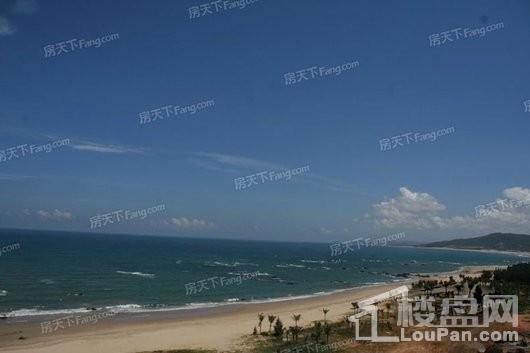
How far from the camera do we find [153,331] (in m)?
40.2

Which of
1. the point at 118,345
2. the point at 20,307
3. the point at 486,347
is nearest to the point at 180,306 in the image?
the point at 20,307

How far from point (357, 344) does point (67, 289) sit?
45757 millimetres

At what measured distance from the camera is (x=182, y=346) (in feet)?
112

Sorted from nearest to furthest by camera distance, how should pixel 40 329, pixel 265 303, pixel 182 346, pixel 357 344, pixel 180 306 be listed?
pixel 357 344 → pixel 182 346 → pixel 40 329 → pixel 180 306 → pixel 265 303

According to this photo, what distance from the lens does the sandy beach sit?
3431cm

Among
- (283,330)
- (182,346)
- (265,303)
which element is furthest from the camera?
(265,303)

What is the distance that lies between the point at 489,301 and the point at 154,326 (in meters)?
27.3

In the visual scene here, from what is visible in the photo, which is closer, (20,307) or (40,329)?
(40,329)

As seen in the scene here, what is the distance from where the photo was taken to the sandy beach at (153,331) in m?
34.3

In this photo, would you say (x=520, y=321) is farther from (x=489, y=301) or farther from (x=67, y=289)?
(x=67, y=289)

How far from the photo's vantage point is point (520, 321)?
103 feet

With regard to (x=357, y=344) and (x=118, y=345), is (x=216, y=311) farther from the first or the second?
(x=357, y=344)

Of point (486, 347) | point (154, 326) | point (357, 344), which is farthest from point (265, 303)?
point (486, 347)

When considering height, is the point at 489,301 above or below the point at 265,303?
above
